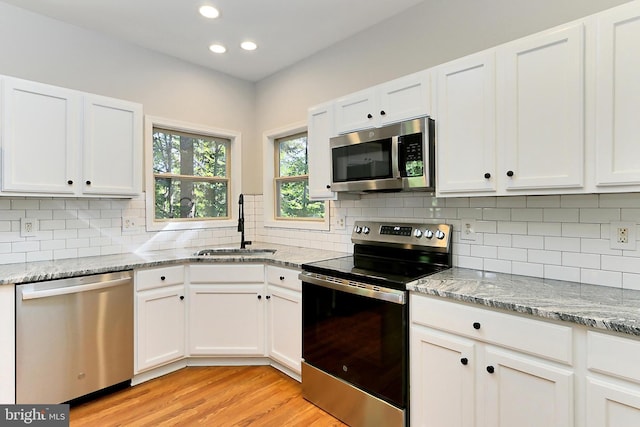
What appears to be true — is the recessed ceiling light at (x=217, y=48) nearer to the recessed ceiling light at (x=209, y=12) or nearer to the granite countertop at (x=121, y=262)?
the recessed ceiling light at (x=209, y=12)

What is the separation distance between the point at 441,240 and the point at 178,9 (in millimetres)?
2542

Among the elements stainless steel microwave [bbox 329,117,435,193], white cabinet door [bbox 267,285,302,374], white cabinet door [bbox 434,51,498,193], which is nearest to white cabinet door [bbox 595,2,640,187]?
white cabinet door [bbox 434,51,498,193]

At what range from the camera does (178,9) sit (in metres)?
2.50

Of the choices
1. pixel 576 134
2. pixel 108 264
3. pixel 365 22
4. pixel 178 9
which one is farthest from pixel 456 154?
pixel 108 264

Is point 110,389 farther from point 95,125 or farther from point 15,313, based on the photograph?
point 95,125

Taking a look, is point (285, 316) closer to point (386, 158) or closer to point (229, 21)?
point (386, 158)

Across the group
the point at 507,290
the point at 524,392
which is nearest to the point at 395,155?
the point at 507,290

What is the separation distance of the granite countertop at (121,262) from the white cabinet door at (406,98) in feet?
4.01

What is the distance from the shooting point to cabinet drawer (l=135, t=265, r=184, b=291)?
2.53 meters

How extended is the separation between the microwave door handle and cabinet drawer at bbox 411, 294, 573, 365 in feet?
2.60

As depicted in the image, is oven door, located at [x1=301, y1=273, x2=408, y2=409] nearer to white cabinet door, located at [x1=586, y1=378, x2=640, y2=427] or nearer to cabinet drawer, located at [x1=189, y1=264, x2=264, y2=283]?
cabinet drawer, located at [x1=189, y1=264, x2=264, y2=283]

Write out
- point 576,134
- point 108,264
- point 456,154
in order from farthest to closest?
1. point 108,264
2. point 456,154
3. point 576,134

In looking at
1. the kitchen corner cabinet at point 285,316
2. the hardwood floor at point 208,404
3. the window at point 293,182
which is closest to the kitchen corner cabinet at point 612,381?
the hardwood floor at point 208,404

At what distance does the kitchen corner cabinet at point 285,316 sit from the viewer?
254cm
